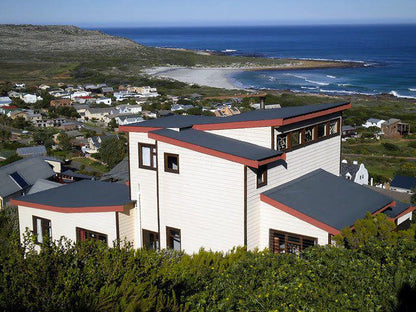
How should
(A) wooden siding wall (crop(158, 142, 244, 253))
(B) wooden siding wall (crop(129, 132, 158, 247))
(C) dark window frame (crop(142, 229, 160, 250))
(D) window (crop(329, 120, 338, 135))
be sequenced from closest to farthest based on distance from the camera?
(A) wooden siding wall (crop(158, 142, 244, 253)), (B) wooden siding wall (crop(129, 132, 158, 247)), (C) dark window frame (crop(142, 229, 160, 250)), (D) window (crop(329, 120, 338, 135))

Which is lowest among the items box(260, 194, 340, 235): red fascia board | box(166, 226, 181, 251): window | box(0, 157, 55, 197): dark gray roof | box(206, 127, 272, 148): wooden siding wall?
box(0, 157, 55, 197): dark gray roof

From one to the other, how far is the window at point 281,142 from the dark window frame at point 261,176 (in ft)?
2.68

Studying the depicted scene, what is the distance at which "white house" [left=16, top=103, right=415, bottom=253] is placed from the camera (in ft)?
38.4

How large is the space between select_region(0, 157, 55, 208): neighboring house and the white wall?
16.8 metres

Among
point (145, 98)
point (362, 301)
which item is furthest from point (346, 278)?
point (145, 98)

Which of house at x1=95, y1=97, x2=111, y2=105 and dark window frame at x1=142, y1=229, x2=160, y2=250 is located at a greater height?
dark window frame at x1=142, y1=229, x2=160, y2=250

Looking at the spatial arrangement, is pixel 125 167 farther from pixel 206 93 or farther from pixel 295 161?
pixel 206 93

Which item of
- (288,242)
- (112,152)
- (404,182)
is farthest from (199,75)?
(288,242)

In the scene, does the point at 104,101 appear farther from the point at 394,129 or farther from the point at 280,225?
the point at 280,225

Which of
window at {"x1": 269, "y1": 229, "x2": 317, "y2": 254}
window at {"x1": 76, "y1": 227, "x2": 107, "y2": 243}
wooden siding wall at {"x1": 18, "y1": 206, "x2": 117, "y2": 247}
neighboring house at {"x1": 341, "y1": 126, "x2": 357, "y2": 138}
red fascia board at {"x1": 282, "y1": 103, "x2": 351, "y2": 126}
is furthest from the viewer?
neighboring house at {"x1": 341, "y1": 126, "x2": 357, "y2": 138}

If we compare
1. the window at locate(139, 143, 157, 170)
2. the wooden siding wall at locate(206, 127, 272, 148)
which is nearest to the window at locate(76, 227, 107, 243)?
the window at locate(139, 143, 157, 170)

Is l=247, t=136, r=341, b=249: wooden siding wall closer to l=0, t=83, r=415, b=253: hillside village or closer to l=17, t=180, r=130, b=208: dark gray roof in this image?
l=0, t=83, r=415, b=253: hillside village

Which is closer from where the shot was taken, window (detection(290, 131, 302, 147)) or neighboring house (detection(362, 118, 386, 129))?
window (detection(290, 131, 302, 147))

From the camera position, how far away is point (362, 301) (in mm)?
6691
